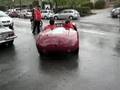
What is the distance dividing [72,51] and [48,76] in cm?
273

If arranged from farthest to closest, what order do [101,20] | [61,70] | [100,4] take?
[100,4] < [101,20] < [61,70]

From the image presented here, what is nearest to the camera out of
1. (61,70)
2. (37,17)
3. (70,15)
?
(61,70)

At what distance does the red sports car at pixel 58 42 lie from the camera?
1030cm

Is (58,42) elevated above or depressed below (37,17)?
below

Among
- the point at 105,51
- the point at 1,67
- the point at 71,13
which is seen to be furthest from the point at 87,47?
the point at 71,13

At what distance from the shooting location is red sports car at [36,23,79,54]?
33.8ft

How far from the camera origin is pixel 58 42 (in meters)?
10.3

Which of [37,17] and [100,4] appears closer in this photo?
[37,17]

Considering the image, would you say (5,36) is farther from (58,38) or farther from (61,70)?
(61,70)

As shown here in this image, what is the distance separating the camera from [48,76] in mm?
8055

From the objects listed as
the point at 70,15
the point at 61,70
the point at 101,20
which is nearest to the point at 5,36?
the point at 61,70

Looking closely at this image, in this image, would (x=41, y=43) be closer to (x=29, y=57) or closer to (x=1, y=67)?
(x=29, y=57)

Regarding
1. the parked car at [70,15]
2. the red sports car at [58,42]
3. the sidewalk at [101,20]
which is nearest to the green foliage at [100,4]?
the sidewalk at [101,20]

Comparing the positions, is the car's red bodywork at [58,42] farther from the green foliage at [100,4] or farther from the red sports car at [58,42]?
the green foliage at [100,4]
